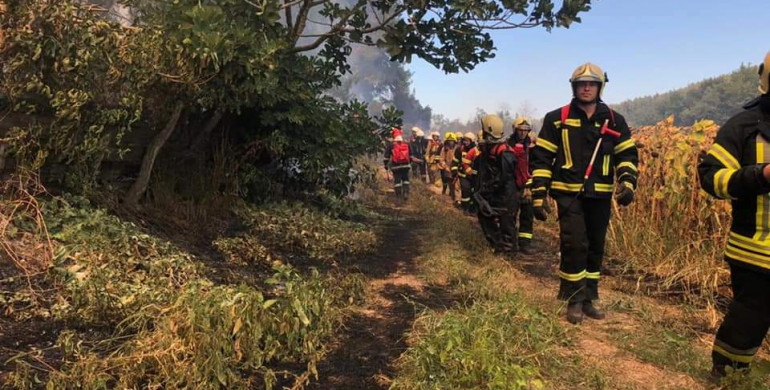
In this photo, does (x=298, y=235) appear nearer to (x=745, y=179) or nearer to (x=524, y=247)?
(x=524, y=247)

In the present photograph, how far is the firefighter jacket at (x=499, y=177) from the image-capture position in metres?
6.07

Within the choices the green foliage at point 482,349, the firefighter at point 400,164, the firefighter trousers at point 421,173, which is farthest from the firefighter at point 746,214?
the firefighter trousers at point 421,173

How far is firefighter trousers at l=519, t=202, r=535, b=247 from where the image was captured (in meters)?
6.31

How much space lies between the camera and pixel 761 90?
2348 mm

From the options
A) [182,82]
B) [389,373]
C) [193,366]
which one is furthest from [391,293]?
[182,82]

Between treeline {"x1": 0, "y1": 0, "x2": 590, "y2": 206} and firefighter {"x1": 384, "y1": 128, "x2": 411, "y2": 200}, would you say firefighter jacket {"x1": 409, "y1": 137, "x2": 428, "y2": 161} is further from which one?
treeline {"x1": 0, "y1": 0, "x2": 590, "y2": 206}

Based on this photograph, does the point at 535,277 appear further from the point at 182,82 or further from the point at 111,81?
the point at 111,81

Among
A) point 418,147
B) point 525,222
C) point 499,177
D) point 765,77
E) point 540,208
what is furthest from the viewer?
point 418,147

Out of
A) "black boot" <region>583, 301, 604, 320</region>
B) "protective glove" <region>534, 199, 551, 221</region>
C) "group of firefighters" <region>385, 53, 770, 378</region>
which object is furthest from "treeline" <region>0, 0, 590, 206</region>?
"black boot" <region>583, 301, 604, 320</region>

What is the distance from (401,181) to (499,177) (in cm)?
665

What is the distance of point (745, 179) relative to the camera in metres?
2.19

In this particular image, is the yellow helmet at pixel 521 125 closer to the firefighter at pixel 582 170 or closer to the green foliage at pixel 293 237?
the green foliage at pixel 293 237

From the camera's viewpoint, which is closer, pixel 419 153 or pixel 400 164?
pixel 400 164

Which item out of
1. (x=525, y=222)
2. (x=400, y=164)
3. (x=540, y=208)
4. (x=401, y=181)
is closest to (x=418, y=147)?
(x=401, y=181)
